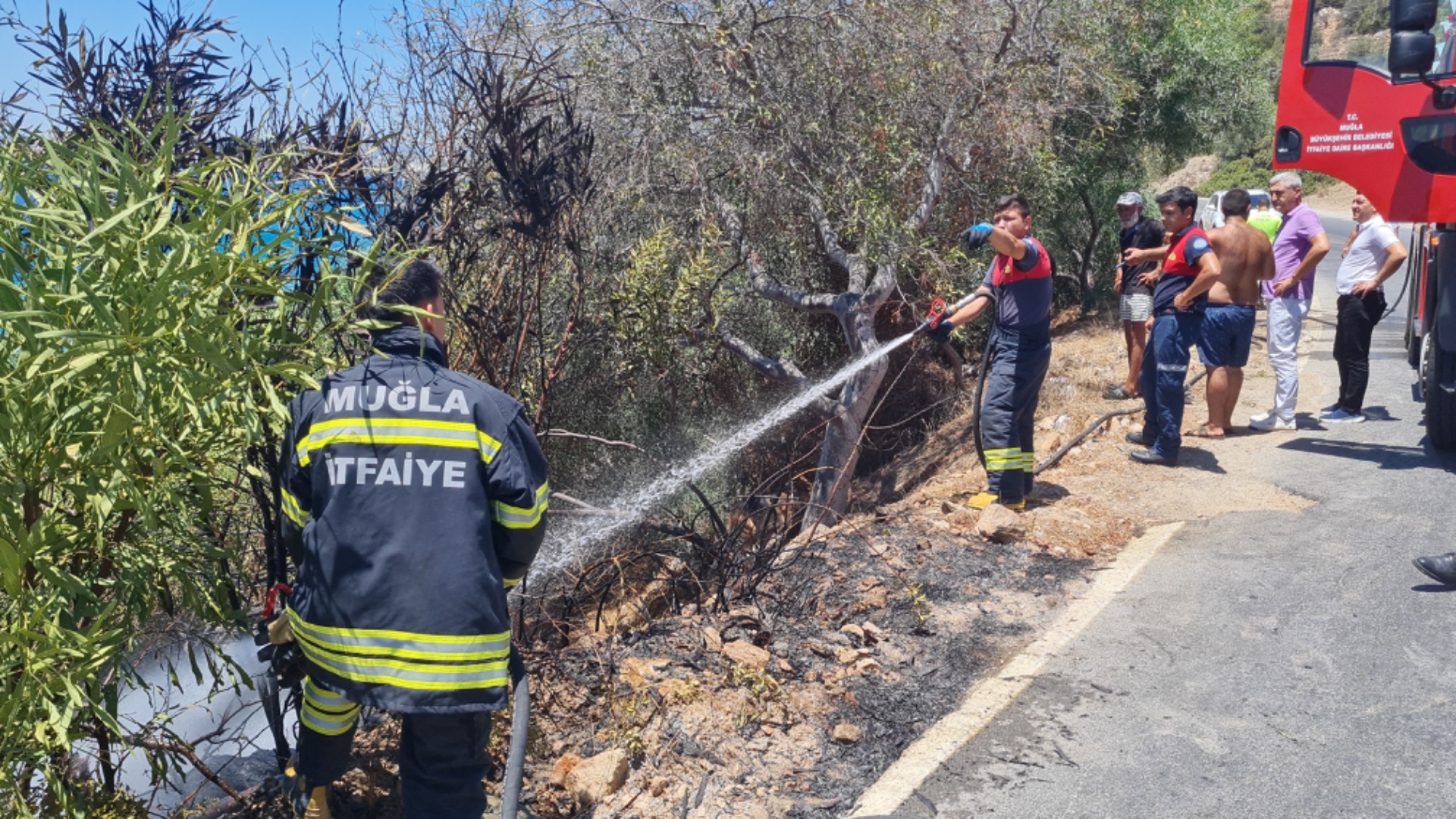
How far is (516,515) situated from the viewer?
284cm

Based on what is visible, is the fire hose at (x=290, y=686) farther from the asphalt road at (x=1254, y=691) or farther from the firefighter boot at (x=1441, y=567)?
the firefighter boot at (x=1441, y=567)

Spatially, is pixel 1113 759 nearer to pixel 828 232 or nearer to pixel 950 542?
pixel 950 542

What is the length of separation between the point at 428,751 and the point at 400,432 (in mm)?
830

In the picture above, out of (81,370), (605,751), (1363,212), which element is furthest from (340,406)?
(1363,212)

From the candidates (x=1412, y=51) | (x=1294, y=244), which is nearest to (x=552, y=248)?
(x=1412, y=51)

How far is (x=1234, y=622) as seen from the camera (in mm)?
4656

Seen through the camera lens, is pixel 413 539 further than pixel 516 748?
No

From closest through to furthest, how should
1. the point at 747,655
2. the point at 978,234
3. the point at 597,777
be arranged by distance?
the point at 597,777
the point at 747,655
the point at 978,234

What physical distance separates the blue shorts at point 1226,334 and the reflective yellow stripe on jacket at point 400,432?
19.8ft

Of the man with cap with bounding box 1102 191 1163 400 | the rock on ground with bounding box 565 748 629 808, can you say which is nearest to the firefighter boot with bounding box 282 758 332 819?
the rock on ground with bounding box 565 748 629 808

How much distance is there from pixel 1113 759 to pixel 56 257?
328 cm

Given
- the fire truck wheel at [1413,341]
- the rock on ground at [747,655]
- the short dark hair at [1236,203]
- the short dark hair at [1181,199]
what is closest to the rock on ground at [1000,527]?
the rock on ground at [747,655]

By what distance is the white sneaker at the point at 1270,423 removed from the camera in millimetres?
7965

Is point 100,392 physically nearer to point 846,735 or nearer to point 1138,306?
point 846,735
